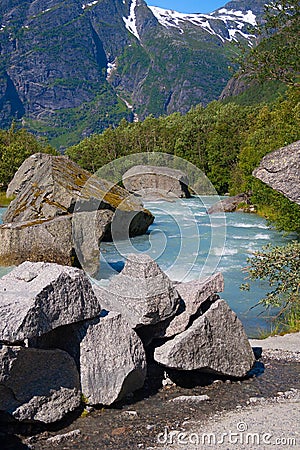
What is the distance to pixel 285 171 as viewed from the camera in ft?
28.1

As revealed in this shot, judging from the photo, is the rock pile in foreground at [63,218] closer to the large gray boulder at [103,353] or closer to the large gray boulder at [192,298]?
the large gray boulder at [192,298]

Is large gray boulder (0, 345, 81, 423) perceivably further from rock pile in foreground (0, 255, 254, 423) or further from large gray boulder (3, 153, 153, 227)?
large gray boulder (3, 153, 153, 227)

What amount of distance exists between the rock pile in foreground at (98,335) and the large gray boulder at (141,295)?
16 millimetres

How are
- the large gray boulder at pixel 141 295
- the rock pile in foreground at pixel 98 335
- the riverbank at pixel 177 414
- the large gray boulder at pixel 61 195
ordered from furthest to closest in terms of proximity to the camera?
1. the large gray boulder at pixel 61 195
2. the large gray boulder at pixel 141 295
3. the rock pile in foreground at pixel 98 335
4. the riverbank at pixel 177 414

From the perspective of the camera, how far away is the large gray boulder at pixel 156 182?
47.4 metres

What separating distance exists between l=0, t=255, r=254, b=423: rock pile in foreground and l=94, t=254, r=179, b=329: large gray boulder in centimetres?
2

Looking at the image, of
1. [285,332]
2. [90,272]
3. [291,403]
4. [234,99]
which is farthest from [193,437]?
[234,99]

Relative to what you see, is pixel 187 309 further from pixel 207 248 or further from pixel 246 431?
pixel 207 248

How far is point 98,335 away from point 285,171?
4.06m

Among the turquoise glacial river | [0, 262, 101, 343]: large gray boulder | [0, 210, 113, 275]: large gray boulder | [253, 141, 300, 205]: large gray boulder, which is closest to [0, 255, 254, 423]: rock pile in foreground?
[0, 262, 101, 343]: large gray boulder

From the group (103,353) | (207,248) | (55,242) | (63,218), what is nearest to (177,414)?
(103,353)

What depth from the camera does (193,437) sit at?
6.49 meters

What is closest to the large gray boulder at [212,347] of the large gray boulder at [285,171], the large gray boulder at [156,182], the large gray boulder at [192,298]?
the large gray boulder at [192,298]

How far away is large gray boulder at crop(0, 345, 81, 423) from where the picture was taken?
21.5 feet
